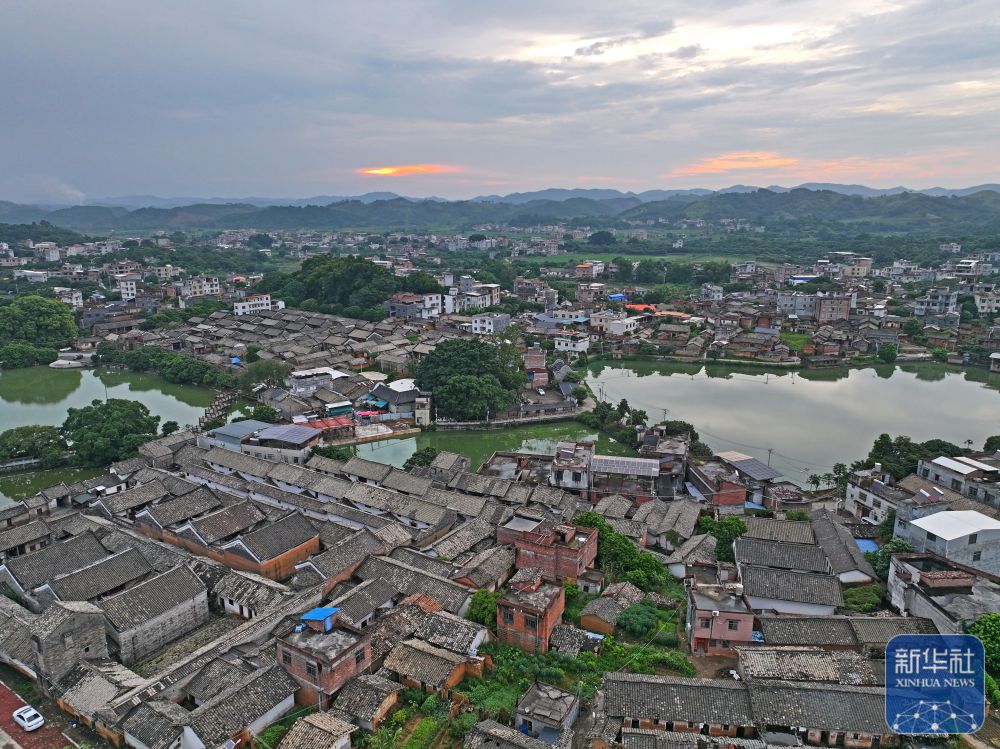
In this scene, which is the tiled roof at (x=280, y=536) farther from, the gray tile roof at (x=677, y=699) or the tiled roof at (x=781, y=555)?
the tiled roof at (x=781, y=555)

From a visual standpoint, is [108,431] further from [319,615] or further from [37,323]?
[37,323]

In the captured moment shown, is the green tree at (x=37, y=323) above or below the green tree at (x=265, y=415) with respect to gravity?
above

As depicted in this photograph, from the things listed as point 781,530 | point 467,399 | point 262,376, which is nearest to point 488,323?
point 262,376

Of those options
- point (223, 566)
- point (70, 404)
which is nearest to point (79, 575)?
point (223, 566)

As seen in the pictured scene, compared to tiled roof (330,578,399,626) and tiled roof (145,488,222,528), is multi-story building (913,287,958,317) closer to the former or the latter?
tiled roof (330,578,399,626)

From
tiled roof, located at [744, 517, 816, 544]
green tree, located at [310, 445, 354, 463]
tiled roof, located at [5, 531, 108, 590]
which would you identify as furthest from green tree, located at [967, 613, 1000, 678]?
tiled roof, located at [5, 531, 108, 590]

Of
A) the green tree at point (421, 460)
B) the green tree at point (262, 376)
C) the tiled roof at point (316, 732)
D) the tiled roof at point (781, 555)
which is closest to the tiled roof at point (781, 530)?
the tiled roof at point (781, 555)

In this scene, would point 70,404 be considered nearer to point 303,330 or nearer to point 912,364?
point 303,330
